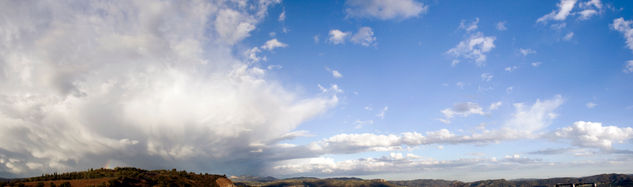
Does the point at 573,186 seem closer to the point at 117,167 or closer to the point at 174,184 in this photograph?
the point at 174,184

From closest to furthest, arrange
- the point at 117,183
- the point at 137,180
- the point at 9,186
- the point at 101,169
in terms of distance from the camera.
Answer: the point at 9,186, the point at 117,183, the point at 137,180, the point at 101,169

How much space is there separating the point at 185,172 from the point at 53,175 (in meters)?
45.4

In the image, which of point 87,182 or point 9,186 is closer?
point 9,186

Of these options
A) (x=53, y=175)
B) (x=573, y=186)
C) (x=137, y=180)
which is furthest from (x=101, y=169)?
(x=573, y=186)

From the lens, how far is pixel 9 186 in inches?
3492

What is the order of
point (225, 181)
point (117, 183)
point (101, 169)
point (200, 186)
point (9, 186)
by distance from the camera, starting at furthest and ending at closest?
point (225, 181) → point (101, 169) → point (200, 186) → point (117, 183) → point (9, 186)

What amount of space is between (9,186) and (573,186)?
14355 cm

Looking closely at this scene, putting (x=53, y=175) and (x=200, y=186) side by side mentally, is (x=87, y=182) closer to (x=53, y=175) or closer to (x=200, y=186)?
(x=53, y=175)

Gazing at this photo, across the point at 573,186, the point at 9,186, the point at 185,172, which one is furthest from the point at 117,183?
the point at 573,186

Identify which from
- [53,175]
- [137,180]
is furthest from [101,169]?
[137,180]

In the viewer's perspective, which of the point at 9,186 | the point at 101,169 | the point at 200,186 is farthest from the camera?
the point at 101,169

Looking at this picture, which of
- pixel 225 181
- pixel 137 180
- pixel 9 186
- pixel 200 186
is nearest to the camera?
pixel 9 186

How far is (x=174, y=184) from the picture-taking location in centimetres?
11644

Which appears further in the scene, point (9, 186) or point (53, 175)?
point (53, 175)
